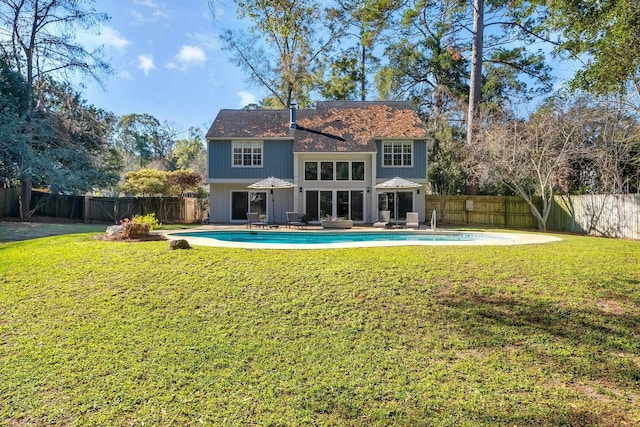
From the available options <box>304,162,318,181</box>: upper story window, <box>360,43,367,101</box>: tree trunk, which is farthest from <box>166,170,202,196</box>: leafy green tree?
<box>360,43,367,101</box>: tree trunk

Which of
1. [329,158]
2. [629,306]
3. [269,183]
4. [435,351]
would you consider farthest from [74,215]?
[629,306]

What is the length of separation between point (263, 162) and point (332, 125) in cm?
483

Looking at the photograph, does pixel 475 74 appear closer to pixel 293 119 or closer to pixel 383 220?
pixel 383 220

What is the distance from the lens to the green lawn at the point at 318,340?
3.69 m

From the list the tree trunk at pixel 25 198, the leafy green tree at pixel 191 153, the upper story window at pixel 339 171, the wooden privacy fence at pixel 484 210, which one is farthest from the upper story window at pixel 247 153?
the leafy green tree at pixel 191 153

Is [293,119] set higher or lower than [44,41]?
lower

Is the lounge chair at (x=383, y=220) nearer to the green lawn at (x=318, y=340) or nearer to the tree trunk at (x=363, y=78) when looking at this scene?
the green lawn at (x=318, y=340)

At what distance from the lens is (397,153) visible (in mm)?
21859

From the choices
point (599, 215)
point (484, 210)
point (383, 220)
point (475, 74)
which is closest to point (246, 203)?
point (383, 220)

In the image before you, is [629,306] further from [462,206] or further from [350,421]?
[462,206]

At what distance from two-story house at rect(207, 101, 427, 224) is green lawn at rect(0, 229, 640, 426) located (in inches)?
544

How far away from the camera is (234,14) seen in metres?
7.04

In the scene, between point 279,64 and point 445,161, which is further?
point 279,64

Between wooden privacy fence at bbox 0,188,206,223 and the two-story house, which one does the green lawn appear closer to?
the two-story house
